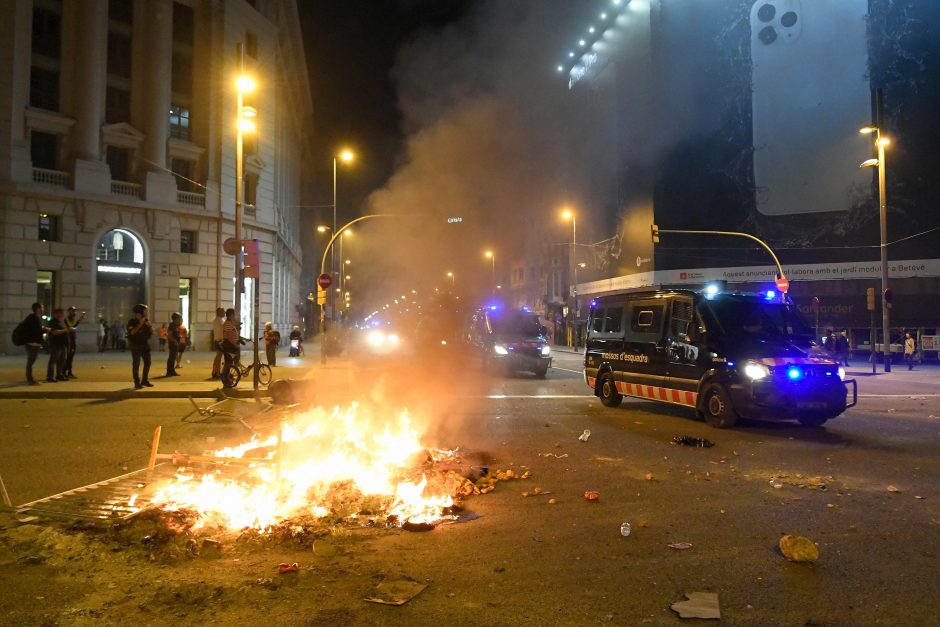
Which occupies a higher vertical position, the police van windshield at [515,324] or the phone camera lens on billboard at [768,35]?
the phone camera lens on billboard at [768,35]

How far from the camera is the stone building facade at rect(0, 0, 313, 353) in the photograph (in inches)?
965

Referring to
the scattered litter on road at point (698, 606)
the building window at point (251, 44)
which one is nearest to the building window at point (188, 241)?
the building window at point (251, 44)

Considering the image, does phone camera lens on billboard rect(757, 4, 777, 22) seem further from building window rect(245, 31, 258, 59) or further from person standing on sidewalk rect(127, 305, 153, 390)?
person standing on sidewalk rect(127, 305, 153, 390)

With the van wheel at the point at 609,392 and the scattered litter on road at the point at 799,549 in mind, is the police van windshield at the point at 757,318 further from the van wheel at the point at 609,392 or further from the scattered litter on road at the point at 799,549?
the scattered litter on road at the point at 799,549

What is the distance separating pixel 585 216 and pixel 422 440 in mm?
45320

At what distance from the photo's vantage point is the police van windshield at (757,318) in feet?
30.8

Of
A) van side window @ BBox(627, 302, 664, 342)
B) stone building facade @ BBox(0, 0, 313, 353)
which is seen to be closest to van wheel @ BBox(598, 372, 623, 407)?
van side window @ BBox(627, 302, 664, 342)

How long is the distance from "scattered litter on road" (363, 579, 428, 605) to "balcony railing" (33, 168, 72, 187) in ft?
91.7

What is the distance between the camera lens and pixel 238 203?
15.0 metres

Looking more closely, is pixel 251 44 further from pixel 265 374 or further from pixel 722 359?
pixel 722 359

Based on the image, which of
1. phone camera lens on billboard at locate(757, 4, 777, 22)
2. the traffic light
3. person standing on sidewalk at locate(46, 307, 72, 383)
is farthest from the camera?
phone camera lens on billboard at locate(757, 4, 777, 22)

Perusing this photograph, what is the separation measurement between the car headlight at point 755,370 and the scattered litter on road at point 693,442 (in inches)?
48.6

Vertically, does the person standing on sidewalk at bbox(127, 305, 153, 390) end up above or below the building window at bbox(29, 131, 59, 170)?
below

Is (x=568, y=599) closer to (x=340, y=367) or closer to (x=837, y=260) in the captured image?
(x=340, y=367)
